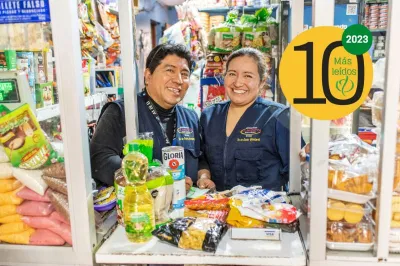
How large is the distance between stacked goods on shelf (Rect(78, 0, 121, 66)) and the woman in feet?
5.96

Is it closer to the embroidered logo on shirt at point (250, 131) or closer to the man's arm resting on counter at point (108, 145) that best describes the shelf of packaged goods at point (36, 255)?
the man's arm resting on counter at point (108, 145)

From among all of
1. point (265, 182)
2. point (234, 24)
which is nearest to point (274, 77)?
point (234, 24)

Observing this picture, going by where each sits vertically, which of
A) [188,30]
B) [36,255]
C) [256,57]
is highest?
[188,30]

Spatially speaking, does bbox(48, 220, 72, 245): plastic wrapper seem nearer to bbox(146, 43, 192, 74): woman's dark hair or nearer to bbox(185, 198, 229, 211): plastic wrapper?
bbox(185, 198, 229, 211): plastic wrapper

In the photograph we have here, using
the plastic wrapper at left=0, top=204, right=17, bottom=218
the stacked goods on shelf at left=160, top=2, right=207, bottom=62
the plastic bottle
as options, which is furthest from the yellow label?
the stacked goods on shelf at left=160, top=2, right=207, bottom=62

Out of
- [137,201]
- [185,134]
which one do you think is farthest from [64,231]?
[185,134]

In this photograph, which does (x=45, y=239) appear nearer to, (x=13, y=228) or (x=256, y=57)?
(x=13, y=228)

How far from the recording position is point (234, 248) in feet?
4.12

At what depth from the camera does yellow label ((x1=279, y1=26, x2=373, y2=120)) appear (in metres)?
1.06

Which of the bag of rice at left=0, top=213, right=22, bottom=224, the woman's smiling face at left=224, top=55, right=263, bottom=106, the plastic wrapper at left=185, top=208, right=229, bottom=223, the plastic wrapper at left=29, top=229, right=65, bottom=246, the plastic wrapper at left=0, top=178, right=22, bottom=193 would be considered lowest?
the plastic wrapper at left=29, top=229, right=65, bottom=246

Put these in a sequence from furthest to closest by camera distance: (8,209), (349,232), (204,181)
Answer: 1. (204,181)
2. (8,209)
3. (349,232)

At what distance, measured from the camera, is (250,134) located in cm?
224

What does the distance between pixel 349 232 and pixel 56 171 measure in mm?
983

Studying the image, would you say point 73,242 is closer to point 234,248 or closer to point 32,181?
point 32,181
